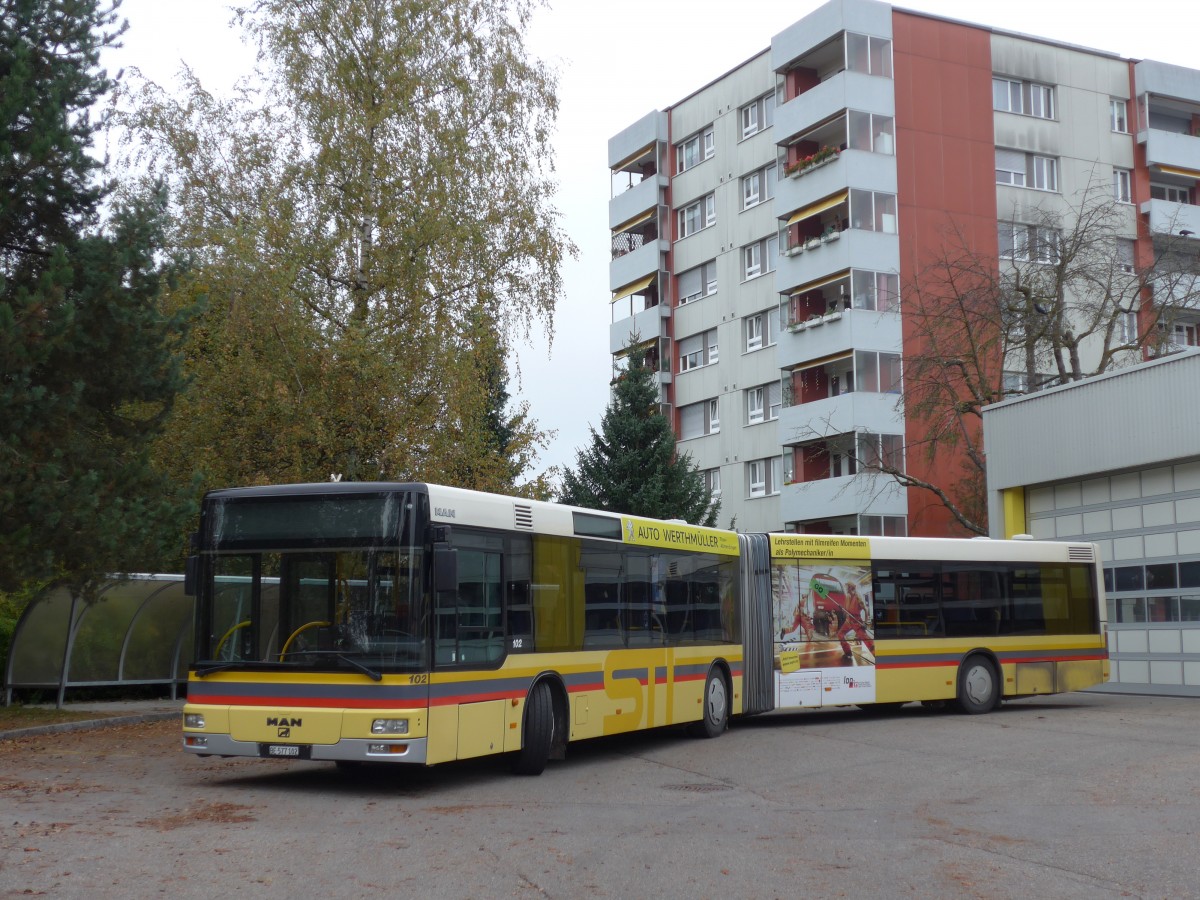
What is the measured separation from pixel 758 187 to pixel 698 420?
891 cm

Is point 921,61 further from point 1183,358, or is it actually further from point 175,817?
point 175,817

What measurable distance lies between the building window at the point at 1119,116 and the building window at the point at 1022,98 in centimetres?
283

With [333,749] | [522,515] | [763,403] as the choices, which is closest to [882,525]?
[763,403]

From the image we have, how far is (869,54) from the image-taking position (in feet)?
152

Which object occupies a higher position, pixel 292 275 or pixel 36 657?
pixel 292 275

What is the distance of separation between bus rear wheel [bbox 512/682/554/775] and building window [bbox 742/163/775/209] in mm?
38368

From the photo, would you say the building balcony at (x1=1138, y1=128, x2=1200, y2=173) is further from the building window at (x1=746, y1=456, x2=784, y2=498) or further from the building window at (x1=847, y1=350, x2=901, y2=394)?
the building window at (x1=746, y1=456, x2=784, y2=498)

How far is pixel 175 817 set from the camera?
1074 cm

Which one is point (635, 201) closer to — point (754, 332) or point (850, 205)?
point (754, 332)

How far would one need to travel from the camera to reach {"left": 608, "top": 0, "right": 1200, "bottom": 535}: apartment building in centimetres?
4569

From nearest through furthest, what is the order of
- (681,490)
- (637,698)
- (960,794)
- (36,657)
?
(960,794) < (637,698) < (36,657) < (681,490)

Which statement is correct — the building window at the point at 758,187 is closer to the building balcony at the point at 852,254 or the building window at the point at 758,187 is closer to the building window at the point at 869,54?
the building balcony at the point at 852,254

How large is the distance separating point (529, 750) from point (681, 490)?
95.1 ft

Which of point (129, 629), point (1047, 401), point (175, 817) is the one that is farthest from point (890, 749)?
point (1047, 401)
